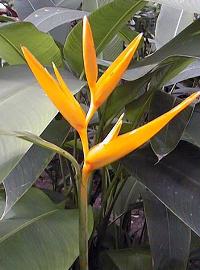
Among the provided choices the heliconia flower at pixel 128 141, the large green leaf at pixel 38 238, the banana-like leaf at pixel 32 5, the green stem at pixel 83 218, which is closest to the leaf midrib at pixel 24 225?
the large green leaf at pixel 38 238

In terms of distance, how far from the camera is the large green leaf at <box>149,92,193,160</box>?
23.8 inches

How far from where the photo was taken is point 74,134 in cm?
81

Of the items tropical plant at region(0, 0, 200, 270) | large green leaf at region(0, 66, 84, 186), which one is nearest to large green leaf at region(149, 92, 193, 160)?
tropical plant at region(0, 0, 200, 270)

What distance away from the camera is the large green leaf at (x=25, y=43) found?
2.12ft

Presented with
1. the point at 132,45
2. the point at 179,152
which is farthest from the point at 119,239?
the point at 132,45

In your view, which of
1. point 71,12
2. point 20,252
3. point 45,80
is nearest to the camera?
point 45,80

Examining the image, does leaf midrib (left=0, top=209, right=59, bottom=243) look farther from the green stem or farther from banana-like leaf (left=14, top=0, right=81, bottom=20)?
banana-like leaf (left=14, top=0, right=81, bottom=20)

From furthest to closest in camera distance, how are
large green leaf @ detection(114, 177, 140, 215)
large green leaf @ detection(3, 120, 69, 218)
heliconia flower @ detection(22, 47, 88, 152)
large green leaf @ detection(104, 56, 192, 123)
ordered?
large green leaf @ detection(114, 177, 140, 215)
large green leaf @ detection(104, 56, 192, 123)
large green leaf @ detection(3, 120, 69, 218)
heliconia flower @ detection(22, 47, 88, 152)

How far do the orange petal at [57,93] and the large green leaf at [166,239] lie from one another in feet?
1.06

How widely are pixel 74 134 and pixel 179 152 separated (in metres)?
0.20

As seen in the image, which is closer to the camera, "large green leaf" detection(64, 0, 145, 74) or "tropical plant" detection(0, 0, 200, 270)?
"tropical plant" detection(0, 0, 200, 270)

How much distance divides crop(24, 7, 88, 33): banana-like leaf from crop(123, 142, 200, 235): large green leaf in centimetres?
22

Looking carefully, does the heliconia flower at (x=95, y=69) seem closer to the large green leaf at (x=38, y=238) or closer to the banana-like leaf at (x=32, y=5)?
the large green leaf at (x=38, y=238)

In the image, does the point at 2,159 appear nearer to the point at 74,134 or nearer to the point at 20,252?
the point at 20,252
